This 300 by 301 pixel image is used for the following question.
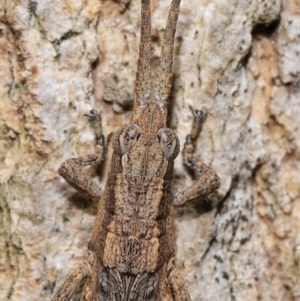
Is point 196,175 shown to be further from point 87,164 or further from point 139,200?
point 87,164

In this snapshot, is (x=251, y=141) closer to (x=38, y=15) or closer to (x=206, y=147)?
(x=206, y=147)

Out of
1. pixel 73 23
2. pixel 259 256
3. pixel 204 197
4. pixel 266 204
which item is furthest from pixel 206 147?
pixel 73 23

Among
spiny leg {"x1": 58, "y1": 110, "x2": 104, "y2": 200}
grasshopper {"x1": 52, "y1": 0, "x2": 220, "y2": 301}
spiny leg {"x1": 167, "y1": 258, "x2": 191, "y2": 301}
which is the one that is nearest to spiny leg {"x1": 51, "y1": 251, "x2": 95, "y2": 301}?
grasshopper {"x1": 52, "y1": 0, "x2": 220, "y2": 301}

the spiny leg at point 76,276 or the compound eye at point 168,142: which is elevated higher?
the compound eye at point 168,142

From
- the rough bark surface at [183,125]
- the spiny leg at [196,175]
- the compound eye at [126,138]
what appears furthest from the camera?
the spiny leg at [196,175]

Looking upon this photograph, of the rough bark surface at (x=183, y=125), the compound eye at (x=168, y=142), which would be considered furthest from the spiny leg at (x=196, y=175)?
the compound eye at (x=168, y=142)

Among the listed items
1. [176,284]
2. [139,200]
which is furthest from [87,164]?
[176,284]

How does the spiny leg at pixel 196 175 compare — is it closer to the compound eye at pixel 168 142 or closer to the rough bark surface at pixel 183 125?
the rough bark surface at pixel 183 125
